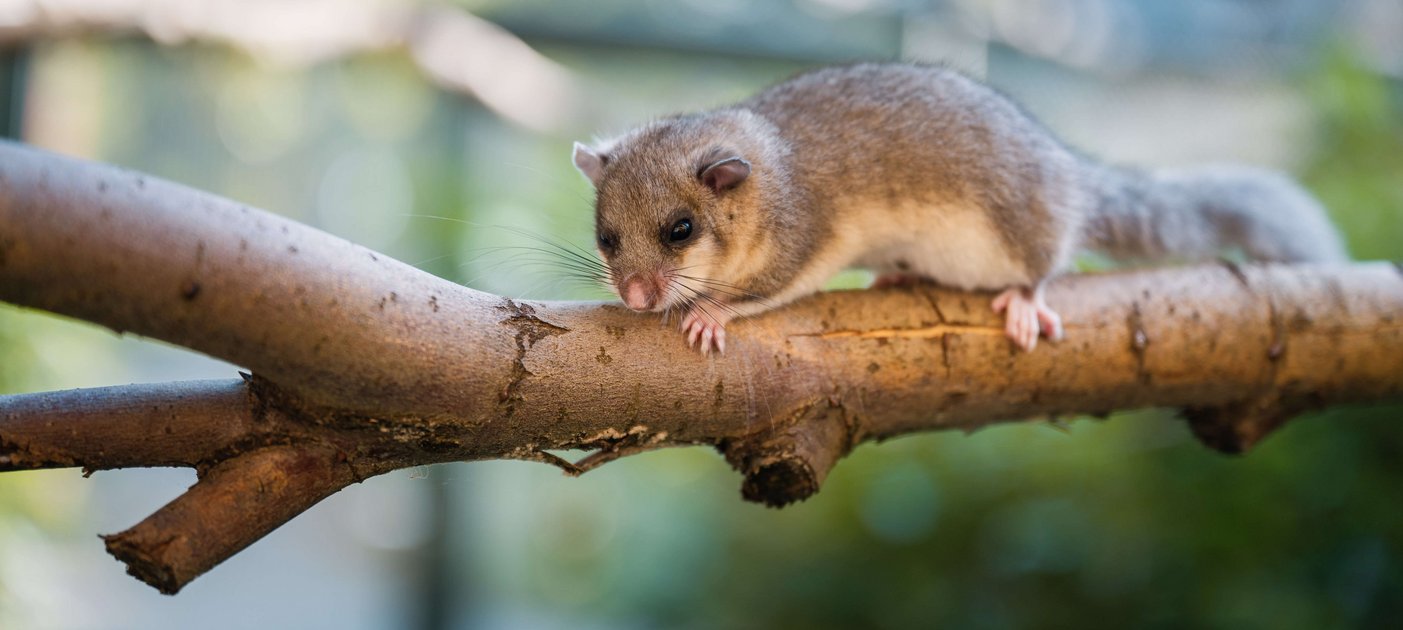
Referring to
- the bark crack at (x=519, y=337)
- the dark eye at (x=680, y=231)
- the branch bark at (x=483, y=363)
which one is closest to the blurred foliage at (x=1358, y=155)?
the branch bark at (x=483, y=363)

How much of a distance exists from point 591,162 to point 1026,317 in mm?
Result: 1184

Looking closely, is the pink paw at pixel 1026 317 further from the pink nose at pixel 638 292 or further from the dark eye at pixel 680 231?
the pink nose at pixel 638 292

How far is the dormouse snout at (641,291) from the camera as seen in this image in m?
2.17

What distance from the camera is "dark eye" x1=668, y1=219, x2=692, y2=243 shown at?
8.18 feet

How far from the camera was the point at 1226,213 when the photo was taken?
3.17 meters

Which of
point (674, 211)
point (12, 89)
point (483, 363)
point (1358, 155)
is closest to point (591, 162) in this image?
point (674, 211)

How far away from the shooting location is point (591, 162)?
9.03 feet

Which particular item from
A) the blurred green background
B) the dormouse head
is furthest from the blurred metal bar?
the dormouse head

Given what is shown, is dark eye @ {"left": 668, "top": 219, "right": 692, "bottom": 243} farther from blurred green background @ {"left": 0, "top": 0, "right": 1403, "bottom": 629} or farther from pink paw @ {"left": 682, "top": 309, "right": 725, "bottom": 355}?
blurred green background @ {"left": 0, "top": 0, "right": 1403, "bottom": 629}

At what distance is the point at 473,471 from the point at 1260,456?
3506mm

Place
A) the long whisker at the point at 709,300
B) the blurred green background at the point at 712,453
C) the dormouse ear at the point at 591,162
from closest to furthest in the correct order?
the long whisker at the point at 709,300
the dormouse ear at the point at 591,162
the blurred green background at the point at 712,453

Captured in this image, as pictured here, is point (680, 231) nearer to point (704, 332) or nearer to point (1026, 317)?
point (704, 332)

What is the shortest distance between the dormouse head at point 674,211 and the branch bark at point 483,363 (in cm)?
26

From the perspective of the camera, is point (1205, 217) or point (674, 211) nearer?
point (674, 211)
